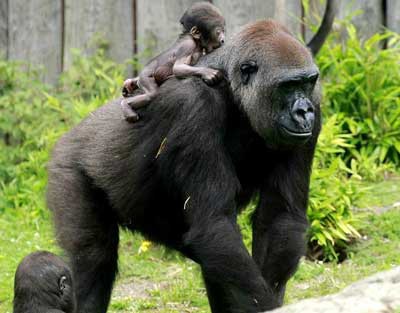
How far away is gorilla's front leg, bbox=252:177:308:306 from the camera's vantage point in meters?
6.19

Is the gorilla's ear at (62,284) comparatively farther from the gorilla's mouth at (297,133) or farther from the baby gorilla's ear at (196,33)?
the baby gorilla's ear at (196,33)

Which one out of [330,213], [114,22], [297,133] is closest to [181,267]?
[330,213]

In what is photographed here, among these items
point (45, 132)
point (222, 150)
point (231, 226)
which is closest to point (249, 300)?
point (231, 226)

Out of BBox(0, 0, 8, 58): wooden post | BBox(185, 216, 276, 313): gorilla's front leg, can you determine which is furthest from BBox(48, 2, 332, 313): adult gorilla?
BBox(0, 0, 8, 58): wooden post

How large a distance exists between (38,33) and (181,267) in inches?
139

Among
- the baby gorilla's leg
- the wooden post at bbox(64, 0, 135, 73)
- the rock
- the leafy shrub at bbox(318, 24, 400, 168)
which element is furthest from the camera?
the wooden post at bbox(64, 0, 135, 73)

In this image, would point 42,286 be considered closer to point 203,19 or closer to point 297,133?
point 297,133

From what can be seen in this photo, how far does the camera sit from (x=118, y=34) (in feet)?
34.4

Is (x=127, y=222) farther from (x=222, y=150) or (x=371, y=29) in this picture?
(x=371, y=29)

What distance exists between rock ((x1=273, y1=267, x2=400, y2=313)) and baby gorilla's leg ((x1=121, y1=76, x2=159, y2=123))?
222 centimetres

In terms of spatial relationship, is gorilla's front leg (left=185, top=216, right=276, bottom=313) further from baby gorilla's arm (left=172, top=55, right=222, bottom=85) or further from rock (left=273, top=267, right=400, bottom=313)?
rock (left=273, top=267, right=400, bottom=313)

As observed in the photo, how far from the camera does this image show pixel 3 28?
1063 cm

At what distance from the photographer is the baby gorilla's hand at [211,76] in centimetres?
593

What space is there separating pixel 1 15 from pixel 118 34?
49.6 inches
